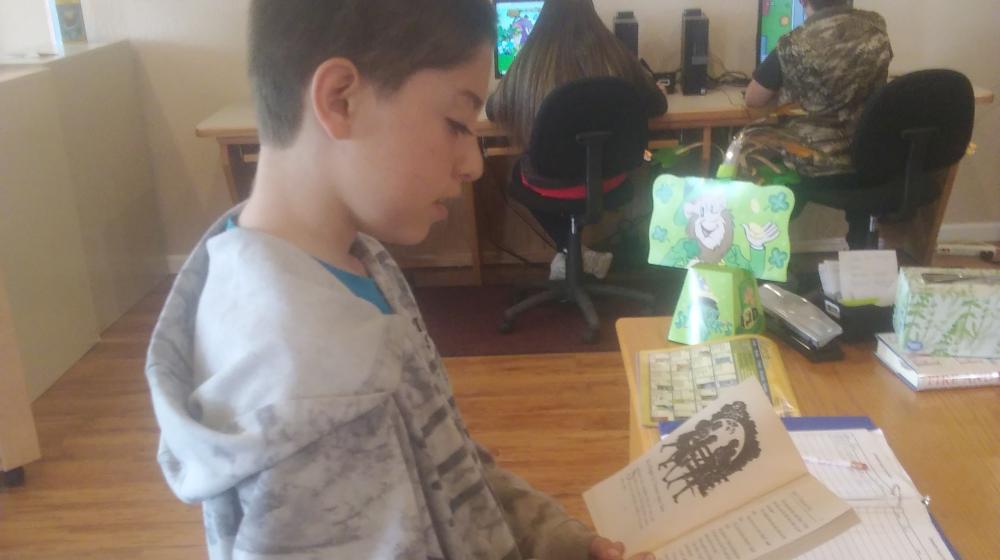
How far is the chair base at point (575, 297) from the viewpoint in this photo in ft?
9.64

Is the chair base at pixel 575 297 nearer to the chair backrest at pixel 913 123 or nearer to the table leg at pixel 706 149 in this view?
the table leg at pixel 706 149

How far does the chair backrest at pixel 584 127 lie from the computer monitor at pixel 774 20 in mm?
875

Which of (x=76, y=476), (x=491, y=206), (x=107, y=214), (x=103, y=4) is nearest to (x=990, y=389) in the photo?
(x=76, y=476)

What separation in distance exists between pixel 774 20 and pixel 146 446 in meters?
2.58

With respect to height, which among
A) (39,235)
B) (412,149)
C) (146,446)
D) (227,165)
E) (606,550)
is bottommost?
(146,446)

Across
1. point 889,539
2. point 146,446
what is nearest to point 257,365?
point 889,539

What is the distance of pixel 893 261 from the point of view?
4.31 ft

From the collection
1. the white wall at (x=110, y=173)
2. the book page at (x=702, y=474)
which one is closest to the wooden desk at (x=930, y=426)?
the book page at (x=702, y=474)

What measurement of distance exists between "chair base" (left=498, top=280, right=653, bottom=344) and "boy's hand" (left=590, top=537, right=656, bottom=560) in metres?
1.95

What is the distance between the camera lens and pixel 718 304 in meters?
1.26

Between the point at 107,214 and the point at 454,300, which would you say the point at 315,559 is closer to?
the point at 454,300

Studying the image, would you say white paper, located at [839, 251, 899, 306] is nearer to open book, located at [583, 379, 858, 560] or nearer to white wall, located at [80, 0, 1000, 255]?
open book, located at [583, 379, 858, 560]

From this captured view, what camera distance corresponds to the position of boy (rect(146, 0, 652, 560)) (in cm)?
59

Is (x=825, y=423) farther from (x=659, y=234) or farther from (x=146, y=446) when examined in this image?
(x=146, y=446)
